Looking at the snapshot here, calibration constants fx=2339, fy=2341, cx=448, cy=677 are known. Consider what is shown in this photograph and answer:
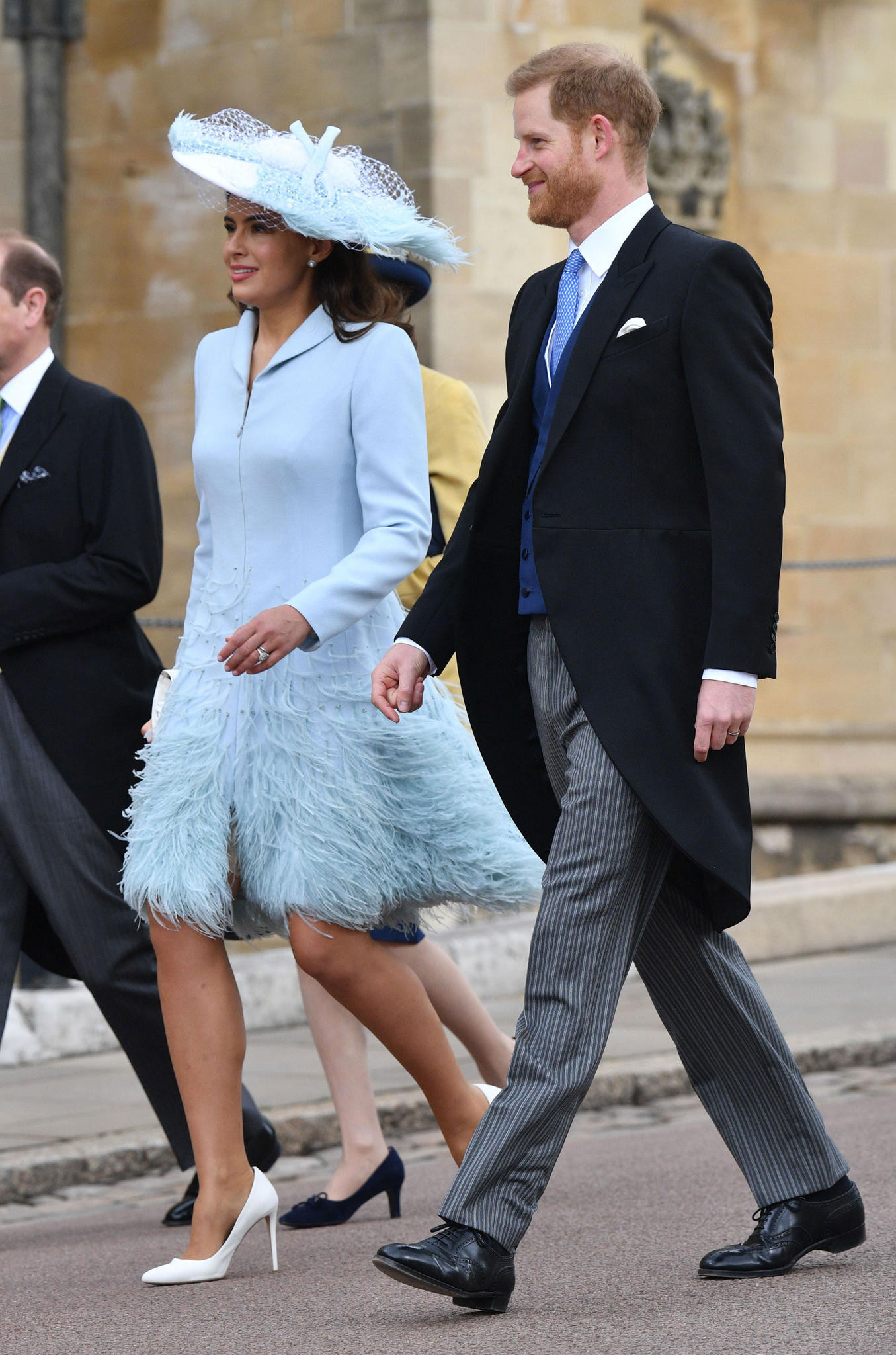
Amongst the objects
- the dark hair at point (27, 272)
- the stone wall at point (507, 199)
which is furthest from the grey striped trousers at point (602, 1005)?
the stone wall at point (507, 199)

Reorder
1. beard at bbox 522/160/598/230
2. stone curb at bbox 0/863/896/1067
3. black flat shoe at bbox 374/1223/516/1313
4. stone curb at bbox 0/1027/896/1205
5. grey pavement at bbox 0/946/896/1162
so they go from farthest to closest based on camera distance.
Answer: stone curb at bbox 0/863/896/1067, grey pavement at bbox 0/946/896/1162, stone curb at bbox 0/1027/896/1205, beard at bbox 522/160/598/230, black flat shoe at bbox 374/1223/516/1313

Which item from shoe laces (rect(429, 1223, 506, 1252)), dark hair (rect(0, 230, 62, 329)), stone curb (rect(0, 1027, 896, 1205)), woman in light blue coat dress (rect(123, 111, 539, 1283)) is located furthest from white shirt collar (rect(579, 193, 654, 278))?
stone curb (rect(0, 1027, 896, 1205))

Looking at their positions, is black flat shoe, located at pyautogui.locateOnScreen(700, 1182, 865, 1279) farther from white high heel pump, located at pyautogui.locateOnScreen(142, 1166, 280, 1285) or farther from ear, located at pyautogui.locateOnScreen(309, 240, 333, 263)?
ear, located at pyautogui.locateOnScreen(309, 240, 333, 263)

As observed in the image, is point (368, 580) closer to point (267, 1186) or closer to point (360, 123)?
point (267, 1186)

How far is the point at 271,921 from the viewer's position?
4.14 m

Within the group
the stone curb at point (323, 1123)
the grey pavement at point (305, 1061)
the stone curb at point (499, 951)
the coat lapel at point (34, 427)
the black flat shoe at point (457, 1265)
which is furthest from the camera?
the stone curb at point (499, 951)

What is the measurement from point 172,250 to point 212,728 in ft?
19.2

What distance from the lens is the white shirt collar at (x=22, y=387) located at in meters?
4.88

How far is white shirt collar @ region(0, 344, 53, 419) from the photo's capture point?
4875mm

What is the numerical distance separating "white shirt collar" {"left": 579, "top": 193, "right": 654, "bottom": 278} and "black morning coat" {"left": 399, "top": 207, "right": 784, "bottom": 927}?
0.03m

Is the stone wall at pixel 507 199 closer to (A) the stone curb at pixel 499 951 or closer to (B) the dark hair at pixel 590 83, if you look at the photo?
(A) the stone curb at pixel 499 951

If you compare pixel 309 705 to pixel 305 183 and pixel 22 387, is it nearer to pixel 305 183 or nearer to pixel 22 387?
pixel 305 183

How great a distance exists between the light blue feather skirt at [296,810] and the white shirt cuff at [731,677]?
2.36ft

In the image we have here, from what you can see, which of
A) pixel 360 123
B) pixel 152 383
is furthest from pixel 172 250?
pixel 360 123
